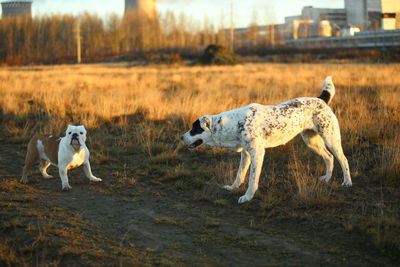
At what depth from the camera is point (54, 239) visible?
4.54 metres

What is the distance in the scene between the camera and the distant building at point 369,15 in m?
47.5

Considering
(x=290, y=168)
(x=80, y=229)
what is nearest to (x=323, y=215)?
(x=290, y=168)

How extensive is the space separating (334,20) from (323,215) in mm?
79594

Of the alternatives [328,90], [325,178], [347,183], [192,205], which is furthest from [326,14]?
[192,205]

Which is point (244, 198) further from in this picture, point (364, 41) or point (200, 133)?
point (364, 41)

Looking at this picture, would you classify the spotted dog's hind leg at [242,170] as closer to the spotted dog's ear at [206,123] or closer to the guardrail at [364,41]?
the spotted dog's ear at [206,123]

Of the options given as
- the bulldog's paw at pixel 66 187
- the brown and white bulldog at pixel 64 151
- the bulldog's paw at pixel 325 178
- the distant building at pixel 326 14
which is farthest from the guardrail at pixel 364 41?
the bulldog's paw at pixel 66 187

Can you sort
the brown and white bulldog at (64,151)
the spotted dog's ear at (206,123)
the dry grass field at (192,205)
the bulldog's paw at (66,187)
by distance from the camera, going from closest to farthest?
the dry grass field at (192,205) → the spotted dog's ear at (206,123) → the brown and white bulldog at (64,151) → the bulldog's paw at (66,187)

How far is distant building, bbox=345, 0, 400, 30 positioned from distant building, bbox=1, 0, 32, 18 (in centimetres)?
4892

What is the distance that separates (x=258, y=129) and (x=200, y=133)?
0.78 metres

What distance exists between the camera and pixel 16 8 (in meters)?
72.9

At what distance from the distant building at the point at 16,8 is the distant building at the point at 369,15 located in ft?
160

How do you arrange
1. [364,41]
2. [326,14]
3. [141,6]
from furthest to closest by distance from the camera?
[326,14] < [141,6] < [364,41]

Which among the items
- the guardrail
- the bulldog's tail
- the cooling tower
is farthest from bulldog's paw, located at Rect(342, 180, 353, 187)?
the cooling tower
